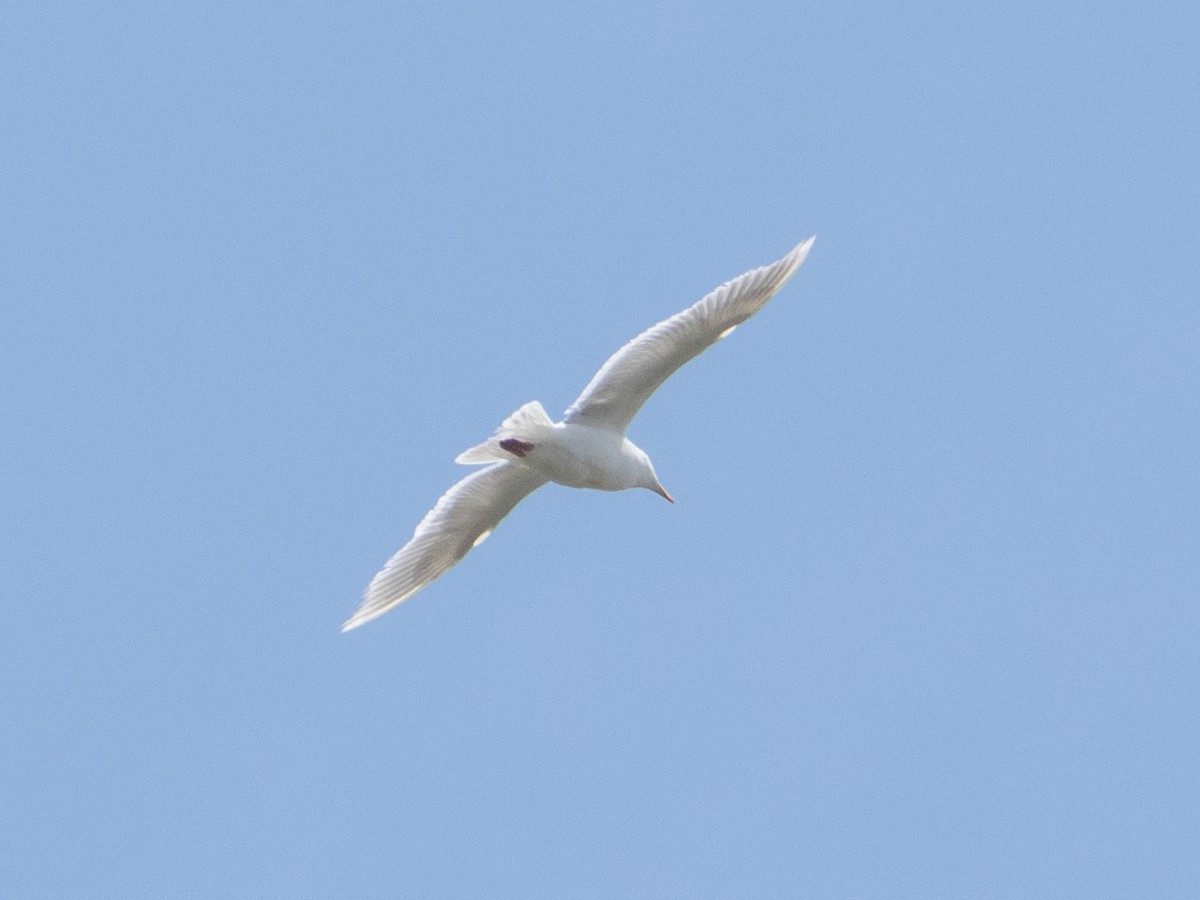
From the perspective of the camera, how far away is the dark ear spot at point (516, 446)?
570 inches

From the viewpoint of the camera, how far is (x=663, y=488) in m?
15.8

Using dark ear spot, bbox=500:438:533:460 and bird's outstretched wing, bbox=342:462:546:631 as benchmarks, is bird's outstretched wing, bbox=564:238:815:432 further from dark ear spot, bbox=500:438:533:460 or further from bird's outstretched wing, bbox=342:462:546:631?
bird's outstretched wing, bbox=342:462:546:631

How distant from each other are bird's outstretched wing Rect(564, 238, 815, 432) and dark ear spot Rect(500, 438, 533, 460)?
443 millimetres

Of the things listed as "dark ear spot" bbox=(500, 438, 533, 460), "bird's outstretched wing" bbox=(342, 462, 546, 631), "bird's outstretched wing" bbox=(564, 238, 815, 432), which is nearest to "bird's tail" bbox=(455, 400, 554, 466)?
"dark ear spot" bbox=(500, 438, 533, 460)

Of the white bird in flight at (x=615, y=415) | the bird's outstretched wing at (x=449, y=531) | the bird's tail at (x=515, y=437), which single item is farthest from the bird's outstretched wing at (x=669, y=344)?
the bird's outstretched wing at (x=449, y=531)

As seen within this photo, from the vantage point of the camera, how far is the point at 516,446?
47.6 feet

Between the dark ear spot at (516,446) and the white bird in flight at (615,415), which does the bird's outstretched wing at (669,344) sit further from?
→ the dark ear spot at (516,446)

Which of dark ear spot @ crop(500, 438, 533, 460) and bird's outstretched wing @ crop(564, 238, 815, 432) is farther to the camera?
dark ear spot @ crop(500, 438, 533, 460)

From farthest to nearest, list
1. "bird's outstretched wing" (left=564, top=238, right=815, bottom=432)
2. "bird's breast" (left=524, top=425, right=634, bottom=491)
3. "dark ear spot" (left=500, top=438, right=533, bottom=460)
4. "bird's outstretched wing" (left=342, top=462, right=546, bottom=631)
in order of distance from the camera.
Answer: "bird's outstretched wing" (left=342, top=462, right=546, bottom=631) → "bird's breast" (left=524, top=425, right=634, bottom=491) → "dark ear spot" (left=500, top=438, right=533, bottom=460) → "bird's outstretched wing" (left=564, top=238, right=815, bottom=432)

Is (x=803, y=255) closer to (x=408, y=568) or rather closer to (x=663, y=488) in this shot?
(x=663, y=488)

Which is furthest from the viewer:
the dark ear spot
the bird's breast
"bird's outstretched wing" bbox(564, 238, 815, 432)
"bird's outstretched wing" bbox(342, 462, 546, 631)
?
"bird's outstretched wing" bbox(342, 462, 546, 631)

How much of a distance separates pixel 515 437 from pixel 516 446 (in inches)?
3.5

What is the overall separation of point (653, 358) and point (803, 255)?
146cm

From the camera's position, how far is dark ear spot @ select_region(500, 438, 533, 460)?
47.5ft
